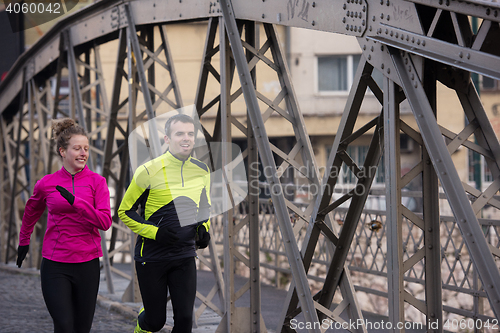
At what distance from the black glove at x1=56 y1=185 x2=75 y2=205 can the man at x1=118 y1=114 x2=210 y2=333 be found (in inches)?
14.5

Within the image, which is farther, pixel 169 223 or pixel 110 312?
pixel 110 312

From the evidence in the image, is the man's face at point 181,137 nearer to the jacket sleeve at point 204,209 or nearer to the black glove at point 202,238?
the jacket sleeve at point 204,209

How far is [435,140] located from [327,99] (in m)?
22.6

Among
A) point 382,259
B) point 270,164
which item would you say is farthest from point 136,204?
point 382,259

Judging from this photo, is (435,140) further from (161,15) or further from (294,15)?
(161,15)

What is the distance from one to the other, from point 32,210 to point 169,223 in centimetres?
105

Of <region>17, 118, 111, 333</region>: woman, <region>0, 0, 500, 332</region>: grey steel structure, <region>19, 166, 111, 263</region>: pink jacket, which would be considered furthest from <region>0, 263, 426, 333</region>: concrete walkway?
<region>19, 166, 111, 263</region>: pink jacket

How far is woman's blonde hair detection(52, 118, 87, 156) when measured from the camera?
460cm

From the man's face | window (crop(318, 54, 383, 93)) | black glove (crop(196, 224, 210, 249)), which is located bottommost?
black glove (crop(196, 224, 210, 249))

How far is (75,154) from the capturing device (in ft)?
15.0

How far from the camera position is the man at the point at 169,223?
15.0 feet

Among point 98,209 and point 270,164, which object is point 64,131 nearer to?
point 98,209

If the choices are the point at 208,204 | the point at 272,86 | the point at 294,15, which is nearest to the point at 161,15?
the point at 294,15

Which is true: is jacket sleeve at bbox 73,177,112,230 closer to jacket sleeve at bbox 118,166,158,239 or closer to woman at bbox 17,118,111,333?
woman at bbox 17,118,111,333
